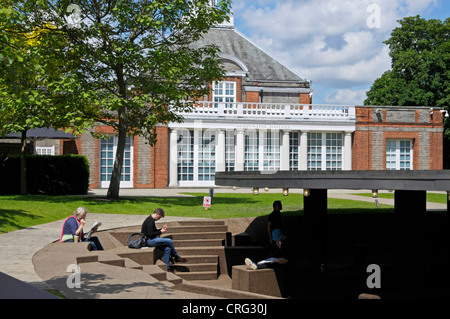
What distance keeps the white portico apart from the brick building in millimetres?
72

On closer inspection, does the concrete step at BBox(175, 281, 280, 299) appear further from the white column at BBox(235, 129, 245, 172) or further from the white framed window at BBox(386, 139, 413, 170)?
the white framed window at BBox(386, 139, 413, 170)

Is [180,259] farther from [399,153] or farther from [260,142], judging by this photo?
[399,153]

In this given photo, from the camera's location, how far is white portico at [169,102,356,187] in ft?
136

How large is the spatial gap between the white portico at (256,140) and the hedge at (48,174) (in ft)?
32.8

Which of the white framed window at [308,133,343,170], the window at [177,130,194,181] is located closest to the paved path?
the window at [177,130,194,181]

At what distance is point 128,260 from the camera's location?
12.1 m

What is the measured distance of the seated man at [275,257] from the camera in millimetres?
12202

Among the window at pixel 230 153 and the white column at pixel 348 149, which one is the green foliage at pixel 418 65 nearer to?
the white column at pixel 348 149

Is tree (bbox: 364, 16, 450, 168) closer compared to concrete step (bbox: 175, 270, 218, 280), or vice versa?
concrete step (bbox: 175, 270, 218, 280)

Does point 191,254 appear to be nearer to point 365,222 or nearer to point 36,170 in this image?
point 365,222

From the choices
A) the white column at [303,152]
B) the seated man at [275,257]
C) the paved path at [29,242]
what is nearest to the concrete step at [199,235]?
the paved path at [29,242]

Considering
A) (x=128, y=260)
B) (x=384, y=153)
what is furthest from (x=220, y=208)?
(x=384, y=153)

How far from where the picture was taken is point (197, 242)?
685 inches

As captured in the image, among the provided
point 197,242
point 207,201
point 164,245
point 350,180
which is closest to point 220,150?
point 207,201
